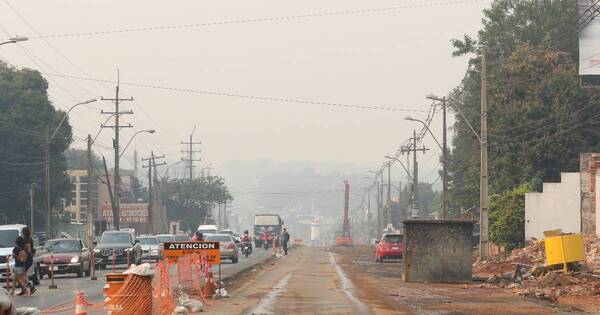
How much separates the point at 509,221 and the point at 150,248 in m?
19.5

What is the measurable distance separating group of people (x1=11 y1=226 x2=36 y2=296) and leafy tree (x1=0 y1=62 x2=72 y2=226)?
5908 cm

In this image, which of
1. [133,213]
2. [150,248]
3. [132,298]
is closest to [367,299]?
[132,298]

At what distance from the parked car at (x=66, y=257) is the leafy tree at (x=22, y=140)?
46.4 meters

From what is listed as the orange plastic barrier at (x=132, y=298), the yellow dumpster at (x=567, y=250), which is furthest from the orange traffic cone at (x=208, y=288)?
the yellow dumpster at (x=567, y=250)

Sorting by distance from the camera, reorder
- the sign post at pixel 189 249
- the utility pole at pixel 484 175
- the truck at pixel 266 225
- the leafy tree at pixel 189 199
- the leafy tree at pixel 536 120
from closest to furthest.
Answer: the sign post at pixel 189 249 < the utility pole at pixel 484 175 < the leafy tree at pixel 536 120 < the truck at pixel 266 225 < the leafy tree at pixel 189 199

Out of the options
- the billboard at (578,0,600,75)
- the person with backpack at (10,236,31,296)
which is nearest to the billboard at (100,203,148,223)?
the billboard at (578,0,600,75)

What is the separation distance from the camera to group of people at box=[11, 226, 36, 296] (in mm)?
32438

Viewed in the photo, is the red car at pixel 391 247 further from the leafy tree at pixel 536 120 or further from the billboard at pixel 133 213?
the billboard at pixel 133 213

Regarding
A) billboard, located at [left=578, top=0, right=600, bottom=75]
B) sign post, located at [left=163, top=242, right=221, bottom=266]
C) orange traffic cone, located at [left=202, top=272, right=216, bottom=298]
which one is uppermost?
billboard, located at [left=578, top=0, right=600, bottom=75]

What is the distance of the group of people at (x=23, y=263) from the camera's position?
32.4 metres

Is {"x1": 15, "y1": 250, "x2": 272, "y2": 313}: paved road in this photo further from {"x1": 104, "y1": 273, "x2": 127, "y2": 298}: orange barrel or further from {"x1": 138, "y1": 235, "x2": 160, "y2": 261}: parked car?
{"x1": 138, "y1": 235, "x2": 160, "y2": 261}: parked car

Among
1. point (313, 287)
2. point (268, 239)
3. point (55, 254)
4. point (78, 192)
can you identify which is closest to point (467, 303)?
point (313, 287)

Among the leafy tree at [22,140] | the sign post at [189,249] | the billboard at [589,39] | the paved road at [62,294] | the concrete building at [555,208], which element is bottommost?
the paved road at [62,294]

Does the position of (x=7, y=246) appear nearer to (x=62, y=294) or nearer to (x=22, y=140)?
(x=62, y=294)
